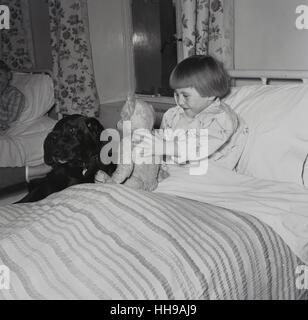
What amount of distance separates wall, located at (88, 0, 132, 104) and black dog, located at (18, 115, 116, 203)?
1.60m

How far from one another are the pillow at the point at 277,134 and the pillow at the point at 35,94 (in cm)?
194

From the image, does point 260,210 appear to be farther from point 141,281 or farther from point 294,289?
point 141,281

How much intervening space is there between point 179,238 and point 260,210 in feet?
1.09

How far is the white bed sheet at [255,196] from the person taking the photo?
127cm

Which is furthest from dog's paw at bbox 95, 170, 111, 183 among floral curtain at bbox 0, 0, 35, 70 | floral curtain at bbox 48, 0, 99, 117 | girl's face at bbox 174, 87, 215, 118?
floral curtain at bbox 0, 0, 35, 70

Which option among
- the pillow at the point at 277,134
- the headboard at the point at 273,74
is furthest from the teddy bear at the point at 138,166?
the headboard at the point at 273,74

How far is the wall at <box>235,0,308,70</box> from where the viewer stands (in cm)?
192

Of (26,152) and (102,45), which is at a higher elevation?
(102,45)

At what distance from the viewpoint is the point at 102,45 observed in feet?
10.3

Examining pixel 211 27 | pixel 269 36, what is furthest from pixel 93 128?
pixel 269 36

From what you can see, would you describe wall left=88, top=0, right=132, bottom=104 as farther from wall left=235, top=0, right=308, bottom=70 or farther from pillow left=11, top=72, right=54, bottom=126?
wall left=235, top=0, right=308, bottom=70

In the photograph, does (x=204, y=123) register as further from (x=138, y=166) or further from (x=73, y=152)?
(x=73, y=152)

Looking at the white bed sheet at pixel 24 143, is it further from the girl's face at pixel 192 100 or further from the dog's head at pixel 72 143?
the girl's face at pixel 192 100
